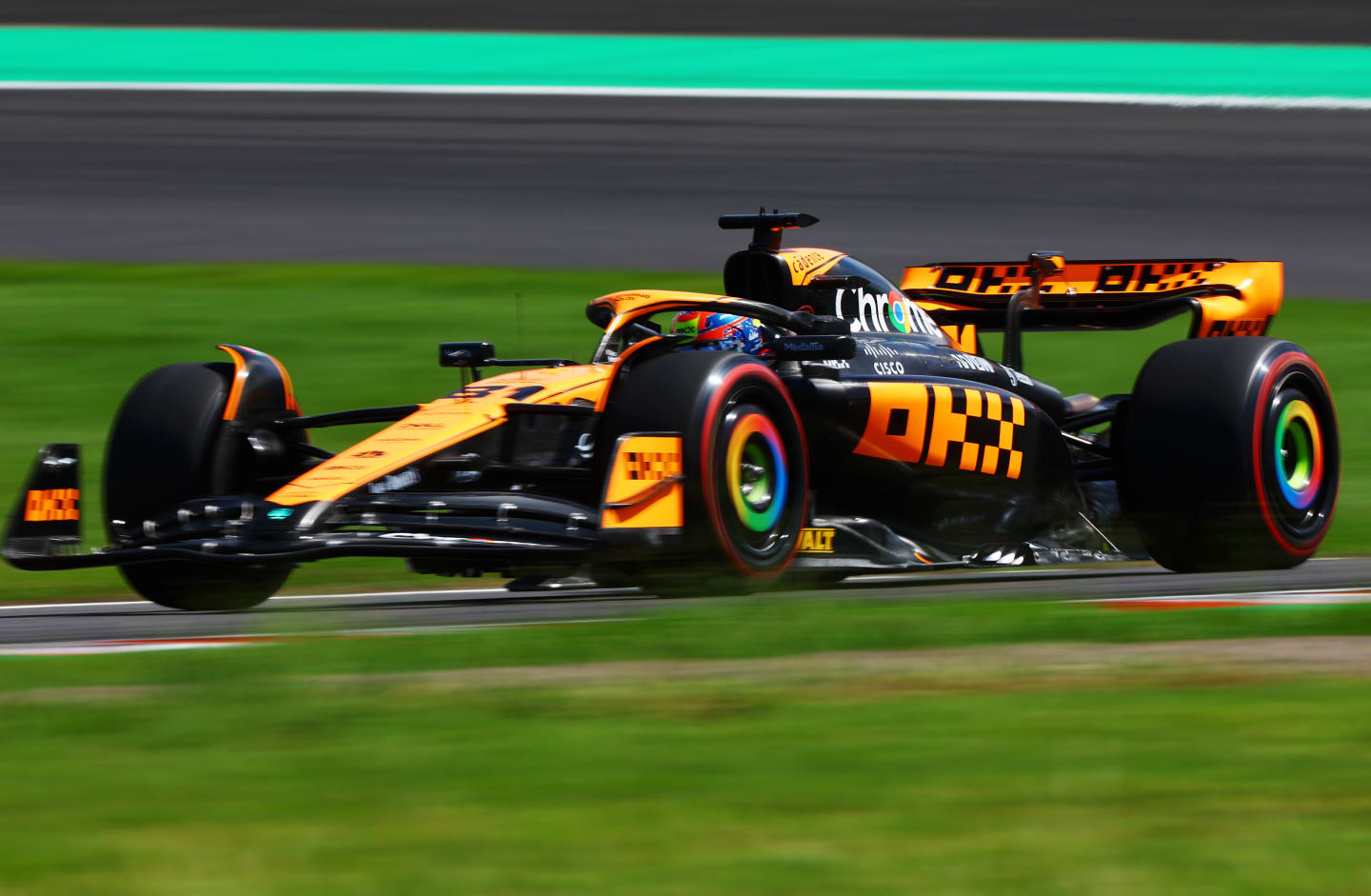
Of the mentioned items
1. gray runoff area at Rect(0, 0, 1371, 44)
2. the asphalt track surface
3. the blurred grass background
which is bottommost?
the asphalt track surface

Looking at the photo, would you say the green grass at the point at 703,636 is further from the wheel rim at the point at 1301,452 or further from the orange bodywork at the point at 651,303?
the wheel rim at the point at 1301,452

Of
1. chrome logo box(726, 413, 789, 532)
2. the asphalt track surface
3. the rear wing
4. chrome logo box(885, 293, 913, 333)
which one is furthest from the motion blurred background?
chrome logo box(885, 293, 913, 333)

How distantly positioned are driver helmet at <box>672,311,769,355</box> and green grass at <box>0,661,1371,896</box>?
9.66 feet

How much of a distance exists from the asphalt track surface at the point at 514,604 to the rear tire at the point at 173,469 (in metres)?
0.12

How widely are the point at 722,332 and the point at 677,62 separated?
13290mm

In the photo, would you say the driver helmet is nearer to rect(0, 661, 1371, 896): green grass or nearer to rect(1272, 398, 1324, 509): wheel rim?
rect(1272, 398, 1324, 509): wheel rim

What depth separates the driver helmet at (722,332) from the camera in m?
7.46

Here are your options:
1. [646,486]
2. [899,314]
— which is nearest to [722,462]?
[646,486]

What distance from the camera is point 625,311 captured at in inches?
294

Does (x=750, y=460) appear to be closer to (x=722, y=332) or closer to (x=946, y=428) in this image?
(x=722, y=332)

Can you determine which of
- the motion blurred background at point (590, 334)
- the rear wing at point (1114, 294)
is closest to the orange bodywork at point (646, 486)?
the motion blurred background at point (590, 334)

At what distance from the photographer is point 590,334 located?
514 inches

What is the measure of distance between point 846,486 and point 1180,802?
3.93 m

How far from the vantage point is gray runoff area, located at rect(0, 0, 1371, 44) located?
21.2 m
